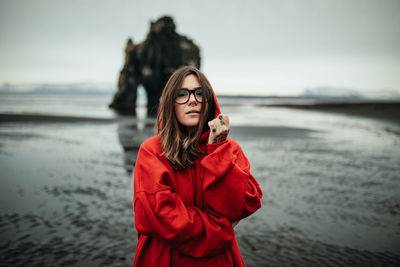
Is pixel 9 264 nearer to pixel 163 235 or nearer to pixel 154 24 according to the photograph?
pixel 163 235

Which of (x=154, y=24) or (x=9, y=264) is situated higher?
(x=154, y=24)

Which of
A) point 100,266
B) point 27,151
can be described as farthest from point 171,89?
point 27,151

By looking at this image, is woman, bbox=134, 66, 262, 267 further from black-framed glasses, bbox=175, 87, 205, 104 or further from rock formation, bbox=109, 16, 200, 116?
rock formation, bbox=109, 16, 200, 116

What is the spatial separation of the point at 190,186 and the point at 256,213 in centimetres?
445

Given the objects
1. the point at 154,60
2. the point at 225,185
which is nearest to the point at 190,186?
the point at 225,185

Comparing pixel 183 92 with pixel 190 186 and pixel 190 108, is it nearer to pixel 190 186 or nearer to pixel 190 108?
pixel 190 108

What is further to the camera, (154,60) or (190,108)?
(154,60)

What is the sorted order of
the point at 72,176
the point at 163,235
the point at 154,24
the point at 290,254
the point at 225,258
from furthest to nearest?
1. the point at 154,24
2. the point at 72,176
3. the point at 290,254
4. the point at 225,258
5. the point at 163,235

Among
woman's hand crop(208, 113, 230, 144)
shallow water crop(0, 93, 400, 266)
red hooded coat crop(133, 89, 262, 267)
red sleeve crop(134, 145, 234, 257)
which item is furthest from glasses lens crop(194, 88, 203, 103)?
shallow water crop(0, 93, 400, 266)

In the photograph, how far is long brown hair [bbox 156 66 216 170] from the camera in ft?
6.22

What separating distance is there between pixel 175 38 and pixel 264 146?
35.9 m

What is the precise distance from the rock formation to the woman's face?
3962cm

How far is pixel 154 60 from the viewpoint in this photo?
44.2m

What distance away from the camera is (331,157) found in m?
11.5
